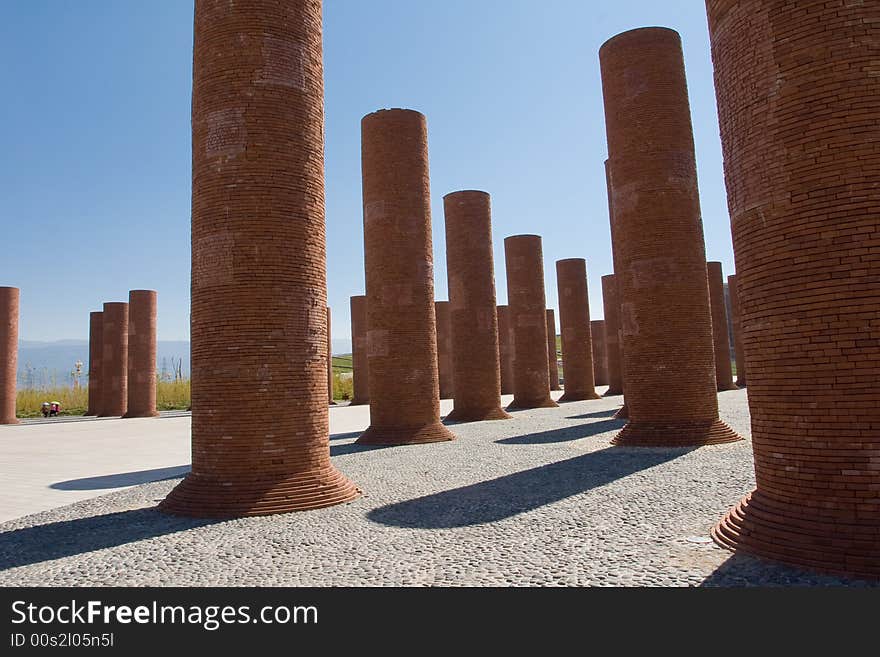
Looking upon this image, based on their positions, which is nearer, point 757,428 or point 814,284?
point 814,284

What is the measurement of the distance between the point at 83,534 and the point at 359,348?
82.7 feet

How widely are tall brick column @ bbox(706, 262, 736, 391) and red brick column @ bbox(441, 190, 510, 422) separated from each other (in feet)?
43.8

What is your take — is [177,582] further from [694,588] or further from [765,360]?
[765,360]

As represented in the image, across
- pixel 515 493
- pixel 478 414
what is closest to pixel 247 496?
pixel 515 493

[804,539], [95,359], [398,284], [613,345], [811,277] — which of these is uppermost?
[398,284]

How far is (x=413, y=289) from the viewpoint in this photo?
1513cm

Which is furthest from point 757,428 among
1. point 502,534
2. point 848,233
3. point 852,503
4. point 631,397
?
point 631,397

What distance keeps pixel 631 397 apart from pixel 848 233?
8252 mm

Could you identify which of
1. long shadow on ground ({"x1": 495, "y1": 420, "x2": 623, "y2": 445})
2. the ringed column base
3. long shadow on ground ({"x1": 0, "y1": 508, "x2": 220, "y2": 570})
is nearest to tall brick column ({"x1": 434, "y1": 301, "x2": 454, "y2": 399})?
long shadow on ground ({"x1": 495, "y1": 420, "x2": 623, "y2": 445})

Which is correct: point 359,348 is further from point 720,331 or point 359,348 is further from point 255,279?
point 255,279

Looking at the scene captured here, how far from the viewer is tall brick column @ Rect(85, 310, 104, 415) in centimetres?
2877

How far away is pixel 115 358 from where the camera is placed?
90.9ft

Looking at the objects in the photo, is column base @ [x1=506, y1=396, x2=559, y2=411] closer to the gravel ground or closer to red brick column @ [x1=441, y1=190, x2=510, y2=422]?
red brick column @ [x1=441, y1=190, x2=510, y2=422]

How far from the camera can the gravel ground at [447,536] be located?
4836 millimetres
